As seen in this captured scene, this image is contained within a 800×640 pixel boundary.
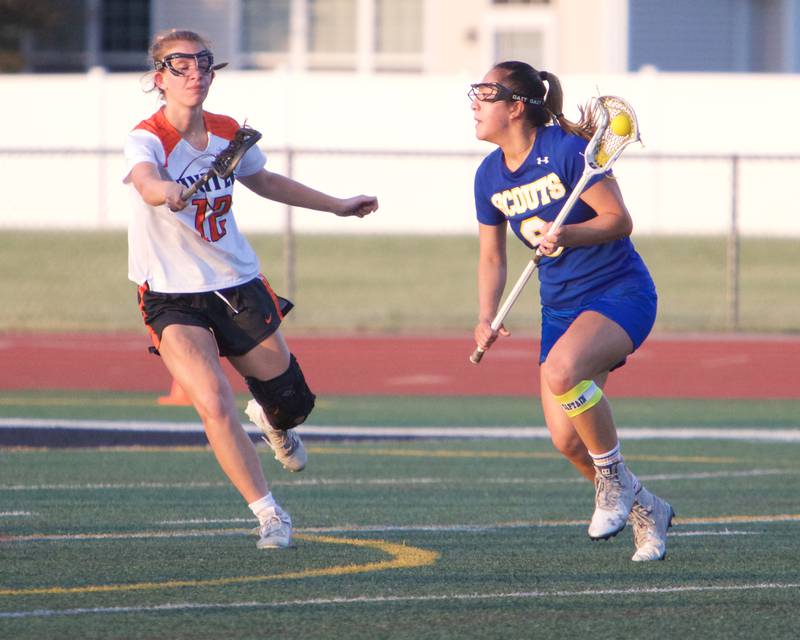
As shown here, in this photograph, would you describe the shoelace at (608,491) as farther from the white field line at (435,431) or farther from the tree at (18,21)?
the tree at (18,21)

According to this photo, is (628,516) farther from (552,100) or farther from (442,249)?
(442,249)

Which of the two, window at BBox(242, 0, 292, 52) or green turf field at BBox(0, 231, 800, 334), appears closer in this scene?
green turf field at BBox(0, 231, 800, 334)

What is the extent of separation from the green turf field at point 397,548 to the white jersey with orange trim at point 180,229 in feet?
3.65

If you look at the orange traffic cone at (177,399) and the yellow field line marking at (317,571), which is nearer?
the yellow field line marking at (317,571)

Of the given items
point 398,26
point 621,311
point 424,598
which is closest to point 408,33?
point 398,26

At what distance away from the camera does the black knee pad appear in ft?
24.6

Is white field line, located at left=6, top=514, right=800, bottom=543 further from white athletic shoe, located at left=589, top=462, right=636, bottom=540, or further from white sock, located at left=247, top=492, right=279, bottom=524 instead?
white athletic shoe, located at left=589, top=462, right=636, bottom=540

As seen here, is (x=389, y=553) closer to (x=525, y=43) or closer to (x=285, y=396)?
(x=285, y=396)

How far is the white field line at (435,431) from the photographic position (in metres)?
11.7

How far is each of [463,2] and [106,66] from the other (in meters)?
6.86

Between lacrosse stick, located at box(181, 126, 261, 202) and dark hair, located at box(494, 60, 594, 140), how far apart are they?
1065mm

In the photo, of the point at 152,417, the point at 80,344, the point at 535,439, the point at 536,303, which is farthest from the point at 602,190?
the point at 536,303

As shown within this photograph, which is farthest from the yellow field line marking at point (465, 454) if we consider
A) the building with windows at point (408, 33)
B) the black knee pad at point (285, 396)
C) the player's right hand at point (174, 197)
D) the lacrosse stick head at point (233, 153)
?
the building with windows at point (408, 33)

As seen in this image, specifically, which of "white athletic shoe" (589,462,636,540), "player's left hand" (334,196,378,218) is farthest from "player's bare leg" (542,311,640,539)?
"player's left hand" (334,196,378,218)
